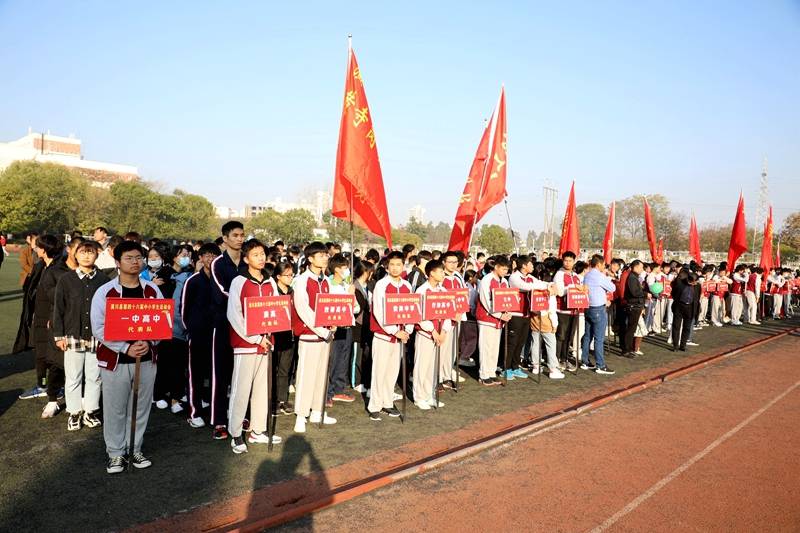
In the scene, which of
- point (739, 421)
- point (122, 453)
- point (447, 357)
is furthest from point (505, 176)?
point (122, 453)

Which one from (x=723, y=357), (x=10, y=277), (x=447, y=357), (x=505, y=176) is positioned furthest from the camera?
(x=10, y=277)

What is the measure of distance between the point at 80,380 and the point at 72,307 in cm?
85

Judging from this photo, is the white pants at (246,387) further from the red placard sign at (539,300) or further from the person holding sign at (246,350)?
the red placard sign at (539,300)

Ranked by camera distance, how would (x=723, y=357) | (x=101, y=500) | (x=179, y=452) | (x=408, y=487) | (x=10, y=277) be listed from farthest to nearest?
1. (x=10, y=277)
2. (x=723, y=357)
3. (x=179, y=452)
4. (x=408, y=487)
5. (x=101, y=500)

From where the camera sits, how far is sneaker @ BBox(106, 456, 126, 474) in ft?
15.6

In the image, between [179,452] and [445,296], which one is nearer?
[179,452]

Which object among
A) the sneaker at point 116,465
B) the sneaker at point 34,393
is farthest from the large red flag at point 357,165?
the sneaker at point 34,393

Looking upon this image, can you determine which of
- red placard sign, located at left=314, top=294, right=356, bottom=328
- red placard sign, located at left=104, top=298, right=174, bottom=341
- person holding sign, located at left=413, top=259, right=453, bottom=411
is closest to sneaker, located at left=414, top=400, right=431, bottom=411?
person holding sign, located at left=413, top=259, right=453, bottom=411

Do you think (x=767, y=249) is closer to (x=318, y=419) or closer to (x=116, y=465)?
(x=318, y=419)

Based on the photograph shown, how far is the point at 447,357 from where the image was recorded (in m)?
8.35

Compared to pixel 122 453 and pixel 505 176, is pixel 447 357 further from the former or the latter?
pixel 122 453

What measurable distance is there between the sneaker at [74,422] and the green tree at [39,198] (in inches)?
1926

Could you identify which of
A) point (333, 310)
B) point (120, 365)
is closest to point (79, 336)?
point (120, 365)

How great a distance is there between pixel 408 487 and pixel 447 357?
3699 millimetres
